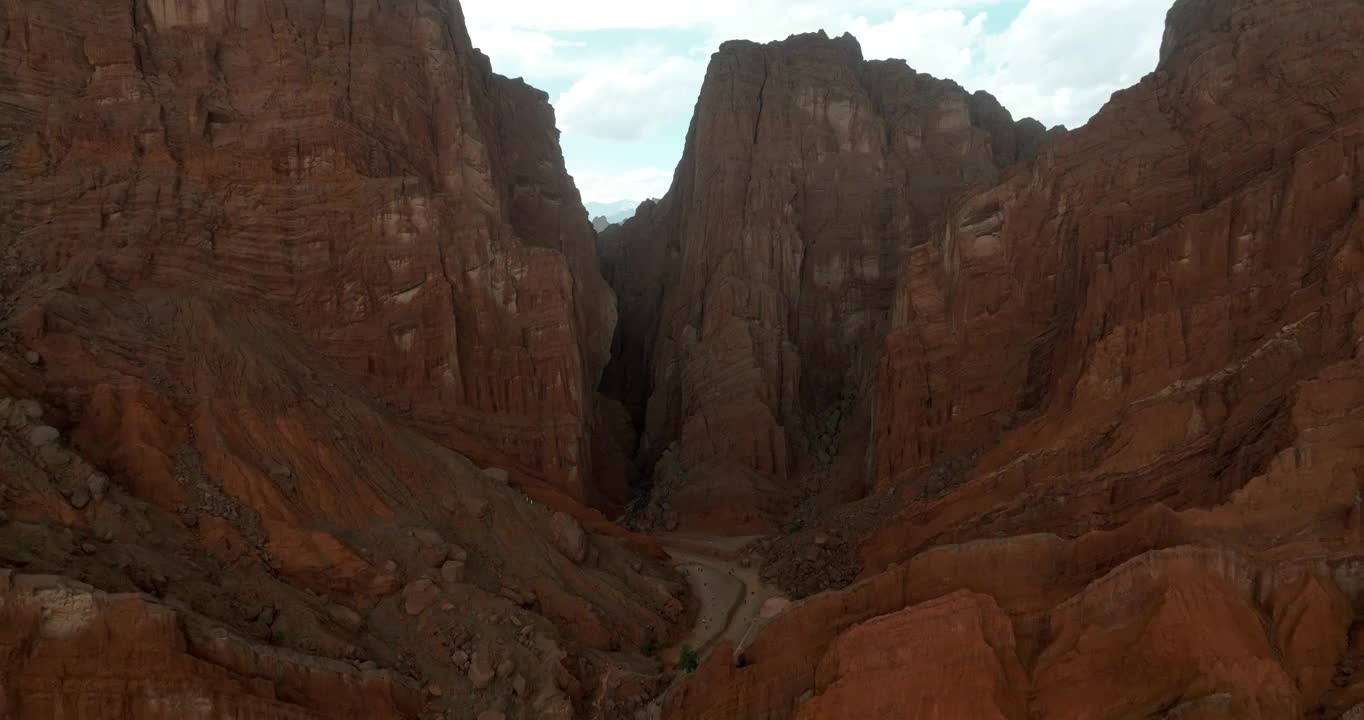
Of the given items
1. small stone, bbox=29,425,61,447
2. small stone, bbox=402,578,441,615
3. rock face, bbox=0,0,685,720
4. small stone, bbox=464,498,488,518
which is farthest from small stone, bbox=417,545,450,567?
small stone, bbox=29,425,61,447

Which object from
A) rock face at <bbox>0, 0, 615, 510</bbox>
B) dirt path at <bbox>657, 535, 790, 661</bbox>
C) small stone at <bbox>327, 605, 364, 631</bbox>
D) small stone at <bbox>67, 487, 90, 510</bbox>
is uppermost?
rock face at <bbox>0, 0, 615, 510</bbox>

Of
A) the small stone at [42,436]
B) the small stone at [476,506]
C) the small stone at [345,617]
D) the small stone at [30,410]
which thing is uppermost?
the small stone at [30,410]

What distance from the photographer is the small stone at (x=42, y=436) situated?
26219 mm

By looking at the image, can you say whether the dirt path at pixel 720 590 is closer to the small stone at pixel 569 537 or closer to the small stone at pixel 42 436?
the small stone at pixel 569 537

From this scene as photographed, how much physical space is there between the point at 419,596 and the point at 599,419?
80.5ft

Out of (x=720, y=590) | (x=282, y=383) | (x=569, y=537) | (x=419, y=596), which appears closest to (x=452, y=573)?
(x=419, y=596)

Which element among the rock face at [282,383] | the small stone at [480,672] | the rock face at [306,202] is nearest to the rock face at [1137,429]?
the small stone at [480,672]

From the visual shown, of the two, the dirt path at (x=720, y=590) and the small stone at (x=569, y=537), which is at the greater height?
the small stone at (x=569, y=537)

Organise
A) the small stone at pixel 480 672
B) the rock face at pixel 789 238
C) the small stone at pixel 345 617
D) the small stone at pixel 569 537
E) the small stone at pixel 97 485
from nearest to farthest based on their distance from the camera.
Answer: the small stone at pixel 97 485, the small stone at pixel 480 672, the small stone at pixel 345 617, the small stone at pixel 569 537, the rock face at pixel 789 238

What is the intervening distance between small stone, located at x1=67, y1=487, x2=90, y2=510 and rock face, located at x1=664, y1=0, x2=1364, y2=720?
13542 mm

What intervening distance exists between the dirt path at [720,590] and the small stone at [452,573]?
20.8 ft

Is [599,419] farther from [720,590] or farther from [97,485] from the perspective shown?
[97,485]

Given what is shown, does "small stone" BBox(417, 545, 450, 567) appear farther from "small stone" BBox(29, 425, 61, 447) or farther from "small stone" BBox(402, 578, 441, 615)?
"small stone" BBox(29, 425, 61, 447)

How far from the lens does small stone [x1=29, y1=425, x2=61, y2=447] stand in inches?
1032
